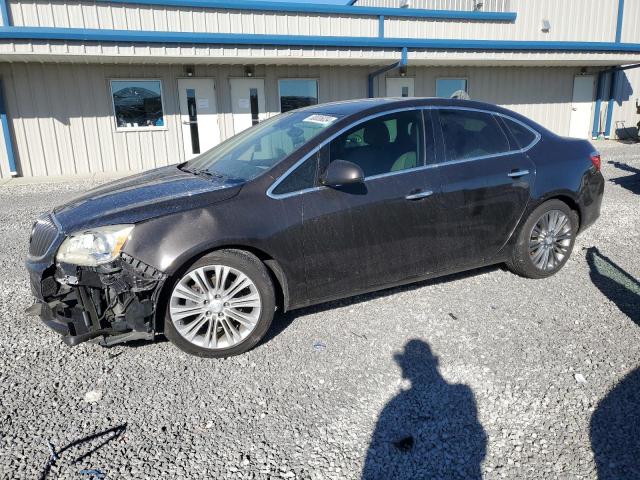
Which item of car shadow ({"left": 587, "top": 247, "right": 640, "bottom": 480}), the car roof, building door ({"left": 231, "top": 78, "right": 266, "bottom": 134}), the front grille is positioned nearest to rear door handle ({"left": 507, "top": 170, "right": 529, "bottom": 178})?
the car roof

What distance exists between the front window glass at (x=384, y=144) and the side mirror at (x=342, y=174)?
0.18m

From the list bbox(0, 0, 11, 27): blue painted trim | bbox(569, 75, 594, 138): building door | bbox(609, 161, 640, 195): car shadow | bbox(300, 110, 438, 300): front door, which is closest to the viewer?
bbox(300, 110, 438, 300): front door

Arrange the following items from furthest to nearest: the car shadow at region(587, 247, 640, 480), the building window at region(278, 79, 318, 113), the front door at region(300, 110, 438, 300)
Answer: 1. the building window at region(278, 79, 318, 113)
2. the front door at region(300, 110, 438, 300)
3. the car shadow at region(587, 247, 640, 480)

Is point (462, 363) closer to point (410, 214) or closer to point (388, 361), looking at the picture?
point (388, 361)

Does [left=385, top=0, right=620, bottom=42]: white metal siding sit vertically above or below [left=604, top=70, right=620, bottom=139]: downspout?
above

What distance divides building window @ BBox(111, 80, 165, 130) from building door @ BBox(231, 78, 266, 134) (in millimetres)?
1897

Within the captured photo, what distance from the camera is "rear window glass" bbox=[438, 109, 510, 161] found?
3973 millimetres

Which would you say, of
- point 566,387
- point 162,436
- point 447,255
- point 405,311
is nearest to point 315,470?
point 162,436

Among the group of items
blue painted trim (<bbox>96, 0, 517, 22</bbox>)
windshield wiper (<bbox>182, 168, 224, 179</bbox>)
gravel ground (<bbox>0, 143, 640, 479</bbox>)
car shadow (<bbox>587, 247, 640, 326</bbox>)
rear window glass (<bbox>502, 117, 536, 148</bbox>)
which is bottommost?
car shadow (<bbox>587, 247, 640, 326</bbox>)

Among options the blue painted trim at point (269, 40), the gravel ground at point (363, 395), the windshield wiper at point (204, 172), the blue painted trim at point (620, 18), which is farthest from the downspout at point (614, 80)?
the windshield wiper at point (204, 172)

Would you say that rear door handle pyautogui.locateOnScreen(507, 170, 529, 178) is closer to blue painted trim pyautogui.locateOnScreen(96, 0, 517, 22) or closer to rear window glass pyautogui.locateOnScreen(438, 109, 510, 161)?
rear window glass pyautogui.locateOnScreen(438, 109, 510, 161)

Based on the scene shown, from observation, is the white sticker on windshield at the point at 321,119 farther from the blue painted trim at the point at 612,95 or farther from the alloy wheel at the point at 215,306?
the blue painted trim at the point at 612,95

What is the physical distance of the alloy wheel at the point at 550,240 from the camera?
4.37 metres

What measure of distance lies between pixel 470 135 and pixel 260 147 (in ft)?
5.70
